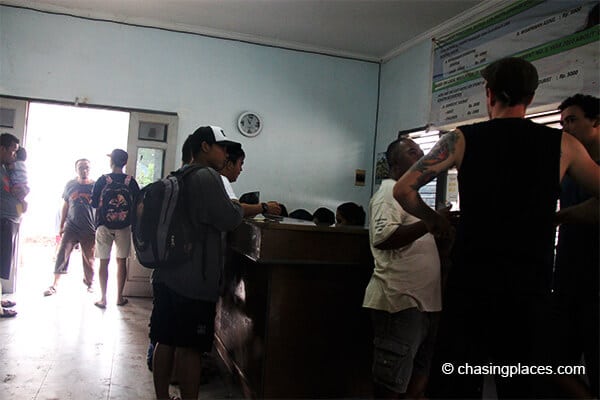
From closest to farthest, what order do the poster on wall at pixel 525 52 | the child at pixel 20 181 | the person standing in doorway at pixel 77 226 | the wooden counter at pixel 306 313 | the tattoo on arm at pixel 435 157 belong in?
the tattoo on arm at pixel 435 157, the wooden counter at pixel 306 313, the poster on wall at pixel 525 52, the child at pixel 20 181, the person standing in doorway at pixel 77 226

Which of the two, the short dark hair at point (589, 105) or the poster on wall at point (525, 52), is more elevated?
the poster on wall at point (525, 52)

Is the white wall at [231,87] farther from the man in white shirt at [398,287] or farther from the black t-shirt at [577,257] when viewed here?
the black t-shirt at [577,257]

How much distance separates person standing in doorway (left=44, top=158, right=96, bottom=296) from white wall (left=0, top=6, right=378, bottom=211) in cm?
93

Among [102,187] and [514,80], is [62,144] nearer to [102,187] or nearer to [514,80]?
[102,187]

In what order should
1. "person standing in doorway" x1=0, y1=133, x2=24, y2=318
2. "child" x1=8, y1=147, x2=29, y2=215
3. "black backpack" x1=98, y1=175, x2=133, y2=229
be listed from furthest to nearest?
"black backpack" x1=98, y1=175, x2=133, y2=229, "child" x1=8, y1=147, x2=29, y2=215, "person standing in doorway" x1=0, y1=133, x2=24, y2=318

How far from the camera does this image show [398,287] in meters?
1.89

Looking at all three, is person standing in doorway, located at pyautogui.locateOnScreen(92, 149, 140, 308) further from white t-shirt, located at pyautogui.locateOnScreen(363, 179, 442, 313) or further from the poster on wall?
the poster on wall

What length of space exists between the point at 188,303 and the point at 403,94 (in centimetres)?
403

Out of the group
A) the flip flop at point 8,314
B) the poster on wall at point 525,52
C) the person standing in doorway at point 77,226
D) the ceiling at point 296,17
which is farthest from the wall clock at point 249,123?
the flip flop at point 8,314

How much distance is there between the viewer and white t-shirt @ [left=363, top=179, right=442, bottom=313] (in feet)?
6.20

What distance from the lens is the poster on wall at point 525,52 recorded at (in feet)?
9.89

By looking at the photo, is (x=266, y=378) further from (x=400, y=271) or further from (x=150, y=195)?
(x=150, y=195)

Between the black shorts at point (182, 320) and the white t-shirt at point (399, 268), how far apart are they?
70 centimetres

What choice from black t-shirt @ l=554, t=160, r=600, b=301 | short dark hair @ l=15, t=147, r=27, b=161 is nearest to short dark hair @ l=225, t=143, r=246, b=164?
black t-shirt @ l=554, t=160, r=600, b=301
